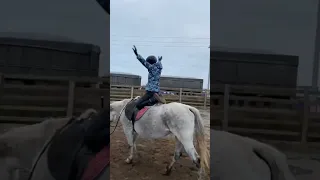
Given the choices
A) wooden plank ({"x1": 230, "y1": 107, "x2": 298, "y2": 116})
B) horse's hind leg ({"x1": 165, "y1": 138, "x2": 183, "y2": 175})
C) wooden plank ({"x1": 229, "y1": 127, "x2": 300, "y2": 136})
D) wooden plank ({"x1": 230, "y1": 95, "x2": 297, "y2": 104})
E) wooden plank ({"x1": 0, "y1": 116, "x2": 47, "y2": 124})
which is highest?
wooden plank ({"x1": 230, "y1": 95, "x2": 297, "y2": 104})

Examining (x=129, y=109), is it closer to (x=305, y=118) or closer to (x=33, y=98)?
(x=33, y=98)

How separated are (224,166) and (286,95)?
0.40 meters

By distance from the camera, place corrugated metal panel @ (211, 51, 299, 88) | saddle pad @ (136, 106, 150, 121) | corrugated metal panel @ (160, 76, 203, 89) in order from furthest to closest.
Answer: corrugated metal panel @ (160, 76, 203, 89), saddle pad @ (136, 106, 150, 121), corrugated metal panel @ (211, 51, 299, 88)

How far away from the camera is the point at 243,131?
145 cm

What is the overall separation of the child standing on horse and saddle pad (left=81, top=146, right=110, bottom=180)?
2.49 ft

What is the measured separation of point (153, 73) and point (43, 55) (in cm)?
86

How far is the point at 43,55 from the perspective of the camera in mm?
1516

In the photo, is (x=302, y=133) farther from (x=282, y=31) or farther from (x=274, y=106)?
(x=282, y=31)

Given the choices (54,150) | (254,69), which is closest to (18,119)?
(54,150)

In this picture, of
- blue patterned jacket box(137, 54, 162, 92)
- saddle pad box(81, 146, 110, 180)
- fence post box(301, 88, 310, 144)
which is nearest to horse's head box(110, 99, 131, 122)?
blue patterned jacket box(137, 54, 162, 92)

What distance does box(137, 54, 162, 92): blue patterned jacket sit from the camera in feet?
7.11

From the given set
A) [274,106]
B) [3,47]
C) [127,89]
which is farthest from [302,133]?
[127,89]

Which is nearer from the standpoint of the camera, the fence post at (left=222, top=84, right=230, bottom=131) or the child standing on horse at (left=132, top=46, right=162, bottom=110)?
the fence post at (left=222, top=84, right=230, bottom=131)

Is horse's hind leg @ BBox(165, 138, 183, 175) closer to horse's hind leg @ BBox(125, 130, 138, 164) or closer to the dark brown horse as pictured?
horse's hind leg @ BBox(125, 130, 138, 164)
